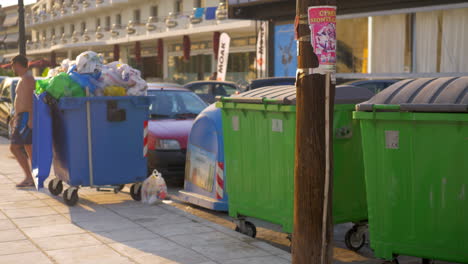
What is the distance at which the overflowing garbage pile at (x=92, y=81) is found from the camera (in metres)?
8.25

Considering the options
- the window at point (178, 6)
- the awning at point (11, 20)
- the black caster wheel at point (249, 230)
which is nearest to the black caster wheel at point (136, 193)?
the black caster wheel at point (249, 230)

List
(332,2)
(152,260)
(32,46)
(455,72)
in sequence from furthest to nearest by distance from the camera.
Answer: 1. (32,46)
2. (455,72)
3. (152,260)
4. (332,2)

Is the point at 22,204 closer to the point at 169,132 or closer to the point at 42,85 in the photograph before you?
the point at 42,85

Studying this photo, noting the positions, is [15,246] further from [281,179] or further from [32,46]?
[32,46]

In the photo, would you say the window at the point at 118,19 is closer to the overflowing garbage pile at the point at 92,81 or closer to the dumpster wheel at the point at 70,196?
the overflowing garbage pile at the point at 92,81

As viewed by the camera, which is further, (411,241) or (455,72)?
(455,72)

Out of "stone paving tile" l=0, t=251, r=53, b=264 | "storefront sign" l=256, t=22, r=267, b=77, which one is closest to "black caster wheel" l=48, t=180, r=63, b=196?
"stone paving tile" l=0, t=251, r=53, b=264

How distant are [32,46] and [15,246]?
2784 inches

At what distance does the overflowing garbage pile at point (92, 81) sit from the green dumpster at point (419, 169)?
161 inches

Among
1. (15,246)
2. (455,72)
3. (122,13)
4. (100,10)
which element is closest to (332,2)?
(15,246)

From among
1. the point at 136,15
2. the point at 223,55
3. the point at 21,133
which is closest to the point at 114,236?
the point at 21,133

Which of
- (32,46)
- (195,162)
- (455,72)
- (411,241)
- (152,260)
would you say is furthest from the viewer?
(32,46)

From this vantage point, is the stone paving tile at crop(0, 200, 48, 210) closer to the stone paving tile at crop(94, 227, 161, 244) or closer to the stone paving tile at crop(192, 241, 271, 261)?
the stone paving tile at crop(94, 227, 161, 244)

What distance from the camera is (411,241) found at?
5191 mm
